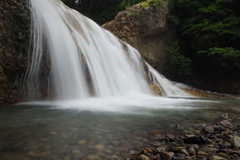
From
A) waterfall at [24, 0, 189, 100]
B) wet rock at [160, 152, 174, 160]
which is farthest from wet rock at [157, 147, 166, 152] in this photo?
waterfall at [24, 0, 189, 100]

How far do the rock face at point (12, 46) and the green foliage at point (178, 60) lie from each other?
8.96m

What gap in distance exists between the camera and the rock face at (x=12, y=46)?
364cm

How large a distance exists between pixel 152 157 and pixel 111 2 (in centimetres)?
1894

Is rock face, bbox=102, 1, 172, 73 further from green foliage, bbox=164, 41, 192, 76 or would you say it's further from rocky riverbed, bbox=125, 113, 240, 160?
rocky riverbed, bbox=125, 113, 240, 160

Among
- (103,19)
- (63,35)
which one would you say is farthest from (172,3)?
(63,35)

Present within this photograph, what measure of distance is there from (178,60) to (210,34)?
2.32 meters

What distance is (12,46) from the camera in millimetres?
3793

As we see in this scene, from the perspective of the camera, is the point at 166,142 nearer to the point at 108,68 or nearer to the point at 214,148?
the point at 214,148

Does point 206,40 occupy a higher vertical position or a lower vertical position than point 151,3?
lower

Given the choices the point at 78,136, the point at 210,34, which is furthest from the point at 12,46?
the point at 210,34

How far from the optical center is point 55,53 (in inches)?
178

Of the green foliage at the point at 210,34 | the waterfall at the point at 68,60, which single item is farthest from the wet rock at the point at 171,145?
the green foliage at the point at 210,34

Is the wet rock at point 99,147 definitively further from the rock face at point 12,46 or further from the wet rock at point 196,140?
the rock face at point 12,46

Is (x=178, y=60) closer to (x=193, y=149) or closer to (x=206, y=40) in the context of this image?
(x=206, y=40)
